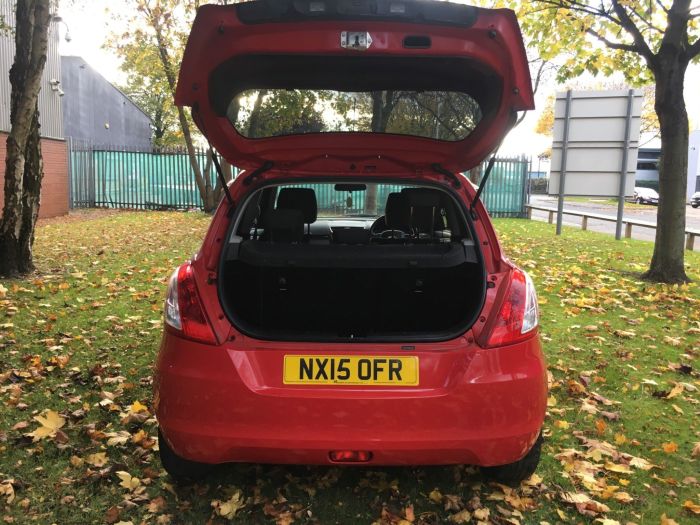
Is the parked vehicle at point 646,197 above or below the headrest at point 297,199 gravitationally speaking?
below

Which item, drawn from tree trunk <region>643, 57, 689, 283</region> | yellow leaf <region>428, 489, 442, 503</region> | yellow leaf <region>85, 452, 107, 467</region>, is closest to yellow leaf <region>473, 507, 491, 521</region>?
yellow leaf <region>428, 489, 442, 503</region>

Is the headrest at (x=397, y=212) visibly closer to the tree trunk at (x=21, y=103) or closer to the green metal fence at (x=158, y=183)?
the tree trunk at (x=21, y=103)

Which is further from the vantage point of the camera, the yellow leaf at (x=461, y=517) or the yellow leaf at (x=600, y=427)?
the yellow leaf at (x=600, y=427)

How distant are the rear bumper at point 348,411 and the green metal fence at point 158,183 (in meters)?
20.7

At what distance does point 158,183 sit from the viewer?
22.8m

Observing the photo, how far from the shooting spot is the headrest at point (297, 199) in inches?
157

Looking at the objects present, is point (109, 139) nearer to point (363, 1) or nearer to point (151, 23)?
point (151, 23)

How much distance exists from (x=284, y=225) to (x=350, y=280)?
463 millimetres

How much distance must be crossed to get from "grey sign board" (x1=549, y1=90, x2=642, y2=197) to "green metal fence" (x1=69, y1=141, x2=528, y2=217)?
8949 millimetres

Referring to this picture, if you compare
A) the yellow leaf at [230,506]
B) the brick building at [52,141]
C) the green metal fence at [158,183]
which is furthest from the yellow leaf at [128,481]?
the green metal fence at [158,183]

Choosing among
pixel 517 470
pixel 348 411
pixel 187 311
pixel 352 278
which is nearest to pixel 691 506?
pixel 517 470

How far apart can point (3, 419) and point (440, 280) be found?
109 inches

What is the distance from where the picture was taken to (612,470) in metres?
3.14

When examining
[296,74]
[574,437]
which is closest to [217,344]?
[296,74]
